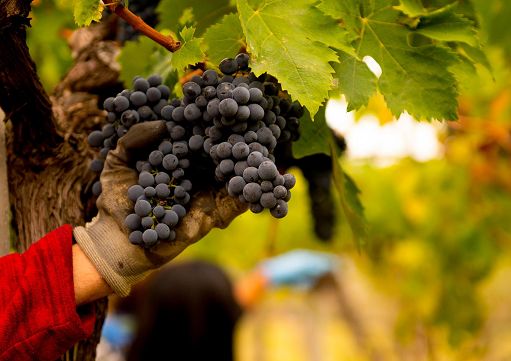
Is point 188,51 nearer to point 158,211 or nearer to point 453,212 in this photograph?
point 158,211

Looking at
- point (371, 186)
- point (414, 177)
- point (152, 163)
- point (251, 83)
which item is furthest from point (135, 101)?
point (371, 186)

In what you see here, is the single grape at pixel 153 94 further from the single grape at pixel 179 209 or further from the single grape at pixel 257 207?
the single grape at pixel 257 207

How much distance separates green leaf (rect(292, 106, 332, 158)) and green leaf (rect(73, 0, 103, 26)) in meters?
0.44

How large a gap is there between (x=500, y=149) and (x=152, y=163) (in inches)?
132

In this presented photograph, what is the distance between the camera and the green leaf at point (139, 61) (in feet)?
5.19

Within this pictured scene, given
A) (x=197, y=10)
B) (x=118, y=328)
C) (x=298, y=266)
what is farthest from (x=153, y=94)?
(x=298, y=266)

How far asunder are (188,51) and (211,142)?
0.16 meters

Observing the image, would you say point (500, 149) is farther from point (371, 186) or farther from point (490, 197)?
point (371, 186)

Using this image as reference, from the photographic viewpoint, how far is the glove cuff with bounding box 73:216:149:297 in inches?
47.2

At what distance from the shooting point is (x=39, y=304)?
1.14 metres

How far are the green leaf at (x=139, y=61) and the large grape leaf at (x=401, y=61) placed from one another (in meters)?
0.51

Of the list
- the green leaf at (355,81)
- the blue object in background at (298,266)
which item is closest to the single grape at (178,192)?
the green leaf at (355,81)

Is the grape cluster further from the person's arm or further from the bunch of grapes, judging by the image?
the person's arm

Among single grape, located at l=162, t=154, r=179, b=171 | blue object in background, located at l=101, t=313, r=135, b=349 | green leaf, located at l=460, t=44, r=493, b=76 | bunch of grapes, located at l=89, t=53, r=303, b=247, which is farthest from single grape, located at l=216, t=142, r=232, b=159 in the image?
blue object in background, located at l=101, t=313, r=135, b=349
